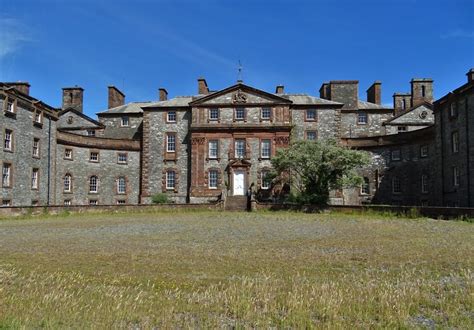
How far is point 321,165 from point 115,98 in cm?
2882

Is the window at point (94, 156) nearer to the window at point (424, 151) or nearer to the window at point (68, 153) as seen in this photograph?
the window at point (68, 153)

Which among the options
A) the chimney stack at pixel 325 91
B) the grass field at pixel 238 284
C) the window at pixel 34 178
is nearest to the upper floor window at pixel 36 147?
the window at pixel 34 178

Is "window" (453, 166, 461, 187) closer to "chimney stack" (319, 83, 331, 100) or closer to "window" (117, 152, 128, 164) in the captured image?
"chimney stack" (319, 83, 331, 100)

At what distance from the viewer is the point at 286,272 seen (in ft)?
26.3

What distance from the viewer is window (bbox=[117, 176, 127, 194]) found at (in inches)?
1582

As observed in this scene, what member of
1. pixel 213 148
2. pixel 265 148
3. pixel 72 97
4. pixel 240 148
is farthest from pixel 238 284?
pixel 72 97

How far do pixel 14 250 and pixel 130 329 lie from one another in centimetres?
767

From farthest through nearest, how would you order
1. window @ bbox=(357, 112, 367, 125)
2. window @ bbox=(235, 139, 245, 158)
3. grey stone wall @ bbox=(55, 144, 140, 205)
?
window @ bbox=(357, 112, 367, 125), window @ bbox=(235, 139, 245, 158), grey stone wall @ bbox=(55, 144, 140, 205)

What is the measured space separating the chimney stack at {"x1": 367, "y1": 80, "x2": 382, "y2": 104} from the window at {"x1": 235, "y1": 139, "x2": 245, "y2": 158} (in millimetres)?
17909

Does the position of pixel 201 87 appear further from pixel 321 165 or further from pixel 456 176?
pixel 456 176

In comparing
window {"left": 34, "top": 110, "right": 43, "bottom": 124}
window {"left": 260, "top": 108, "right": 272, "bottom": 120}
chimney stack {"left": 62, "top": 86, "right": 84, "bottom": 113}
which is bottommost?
window {"left": 34, "top": 110, "right": 43, "bottom": 124}

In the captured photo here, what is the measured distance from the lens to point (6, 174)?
29.6 m

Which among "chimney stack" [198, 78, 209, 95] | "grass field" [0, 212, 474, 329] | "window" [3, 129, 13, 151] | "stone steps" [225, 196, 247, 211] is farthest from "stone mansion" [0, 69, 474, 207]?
"grass field" [0, 212, 474, 329]

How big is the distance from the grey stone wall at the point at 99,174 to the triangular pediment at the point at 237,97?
9351mm
